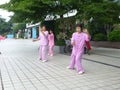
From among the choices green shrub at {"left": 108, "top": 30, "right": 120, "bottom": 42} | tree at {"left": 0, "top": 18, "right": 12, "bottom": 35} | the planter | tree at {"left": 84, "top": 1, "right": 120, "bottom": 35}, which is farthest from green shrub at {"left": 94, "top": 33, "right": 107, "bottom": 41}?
tree at {"left": 0, "top": 18, "right": 12, "bottom": 35}

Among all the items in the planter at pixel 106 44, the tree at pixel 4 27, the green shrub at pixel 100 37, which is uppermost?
the tree at pixel 4 27

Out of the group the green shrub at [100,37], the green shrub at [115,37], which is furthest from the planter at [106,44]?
the green shrub at [100,37]

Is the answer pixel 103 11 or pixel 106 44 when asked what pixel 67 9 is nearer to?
pixel 103 11

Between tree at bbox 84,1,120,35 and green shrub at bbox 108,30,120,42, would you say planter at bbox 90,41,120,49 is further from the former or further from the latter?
tree at bbox 84,1,120,35

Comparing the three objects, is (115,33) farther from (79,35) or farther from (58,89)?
(58,89)

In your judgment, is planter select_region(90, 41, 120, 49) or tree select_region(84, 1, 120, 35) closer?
tree select_region(84, 1, 120, 35)

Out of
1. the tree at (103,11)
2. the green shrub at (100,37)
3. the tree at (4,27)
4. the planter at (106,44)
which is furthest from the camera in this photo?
the tree at (4,27)

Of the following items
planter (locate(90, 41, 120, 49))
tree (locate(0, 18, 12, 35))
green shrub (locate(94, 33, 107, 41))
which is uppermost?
tree (locate(0, 18, 12, 35))

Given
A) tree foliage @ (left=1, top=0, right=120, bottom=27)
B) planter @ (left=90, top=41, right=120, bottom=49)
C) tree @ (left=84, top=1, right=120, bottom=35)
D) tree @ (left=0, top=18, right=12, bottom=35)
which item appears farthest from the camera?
tree @ (left=0, top=18, right=12, bottom=35)

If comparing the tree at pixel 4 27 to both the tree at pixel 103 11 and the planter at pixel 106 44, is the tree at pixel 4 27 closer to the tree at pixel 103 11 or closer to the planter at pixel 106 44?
A: the planter at pixel 106 44

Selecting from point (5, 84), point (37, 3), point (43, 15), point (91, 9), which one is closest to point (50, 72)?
point (5, 84)

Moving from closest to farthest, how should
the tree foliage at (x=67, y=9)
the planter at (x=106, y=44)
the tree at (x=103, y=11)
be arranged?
A: the tree at (x=103, y=11) → the tree foliage at (x=67, y=9) → the planter at (x=106, y=44)

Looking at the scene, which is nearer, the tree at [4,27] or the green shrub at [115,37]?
the green shrub at [115,37]

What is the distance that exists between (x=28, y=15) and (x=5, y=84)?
10.7 metres
